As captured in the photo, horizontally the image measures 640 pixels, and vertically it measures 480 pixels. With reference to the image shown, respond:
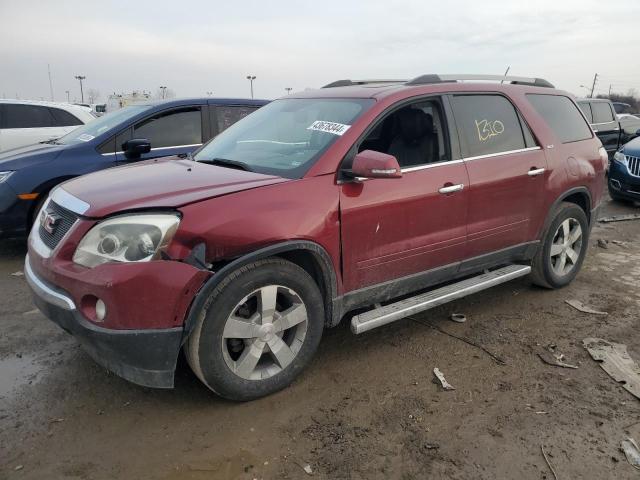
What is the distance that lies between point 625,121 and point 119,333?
15242mm

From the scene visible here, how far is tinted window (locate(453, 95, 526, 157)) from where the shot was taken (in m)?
3.71

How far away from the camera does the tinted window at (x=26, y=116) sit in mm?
8688

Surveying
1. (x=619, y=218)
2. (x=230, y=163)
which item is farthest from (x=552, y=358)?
(x=619, y=218)

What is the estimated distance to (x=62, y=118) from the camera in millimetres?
8945

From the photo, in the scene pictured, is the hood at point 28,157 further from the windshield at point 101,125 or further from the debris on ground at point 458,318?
the debris on ground at point 458,318

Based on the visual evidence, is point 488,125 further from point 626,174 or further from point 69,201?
point 626,174

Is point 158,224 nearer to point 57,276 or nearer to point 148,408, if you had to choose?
point 57,276

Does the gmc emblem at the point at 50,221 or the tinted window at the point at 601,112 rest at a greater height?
the tinted window at the point at 601,112

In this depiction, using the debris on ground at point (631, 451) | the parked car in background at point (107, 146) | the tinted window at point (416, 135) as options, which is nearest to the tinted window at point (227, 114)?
the parked car in background at point (107, 146)

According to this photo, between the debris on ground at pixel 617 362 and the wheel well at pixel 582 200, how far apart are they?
1492 mm

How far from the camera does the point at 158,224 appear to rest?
2.47 m

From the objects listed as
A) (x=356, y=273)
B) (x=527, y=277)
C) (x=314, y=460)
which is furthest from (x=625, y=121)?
(x=314, y=460)

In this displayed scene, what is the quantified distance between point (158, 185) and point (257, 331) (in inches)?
39.3

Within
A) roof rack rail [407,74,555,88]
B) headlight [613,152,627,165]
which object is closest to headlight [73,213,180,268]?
roof rack rail [407,74,555,88]
